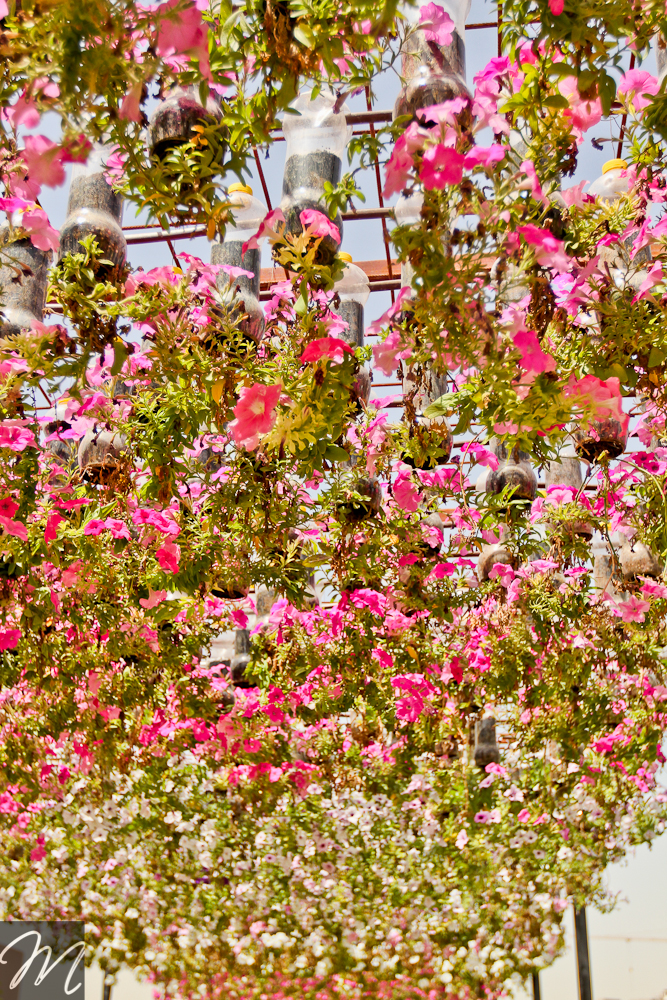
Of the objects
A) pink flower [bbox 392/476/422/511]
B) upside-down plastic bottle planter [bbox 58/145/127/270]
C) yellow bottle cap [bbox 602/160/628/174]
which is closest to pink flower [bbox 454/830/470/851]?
pink flower [bbox 392/476/422/511]

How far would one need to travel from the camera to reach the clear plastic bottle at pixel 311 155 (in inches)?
93.2

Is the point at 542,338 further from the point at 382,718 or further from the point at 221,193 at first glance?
the point at 382,718

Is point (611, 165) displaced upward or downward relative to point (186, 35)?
upward

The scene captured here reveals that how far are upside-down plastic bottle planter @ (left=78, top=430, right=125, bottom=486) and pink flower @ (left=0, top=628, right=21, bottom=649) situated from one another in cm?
135

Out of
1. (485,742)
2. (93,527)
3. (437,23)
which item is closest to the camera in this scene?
(437,23)

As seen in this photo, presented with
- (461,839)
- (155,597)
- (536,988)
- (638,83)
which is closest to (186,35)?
(638,83)

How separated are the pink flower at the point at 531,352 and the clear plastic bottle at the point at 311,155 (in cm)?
85

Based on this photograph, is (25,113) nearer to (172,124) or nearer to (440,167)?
(172,124)

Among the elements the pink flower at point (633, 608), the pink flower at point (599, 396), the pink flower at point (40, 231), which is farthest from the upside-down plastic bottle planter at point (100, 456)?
the pink flower at point (633, 608)

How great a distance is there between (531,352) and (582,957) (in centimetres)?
764

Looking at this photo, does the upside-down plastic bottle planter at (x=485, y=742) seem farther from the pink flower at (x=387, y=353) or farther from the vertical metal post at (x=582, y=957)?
the pink flower at (x=387, y=353)

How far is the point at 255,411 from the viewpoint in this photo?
1926mm

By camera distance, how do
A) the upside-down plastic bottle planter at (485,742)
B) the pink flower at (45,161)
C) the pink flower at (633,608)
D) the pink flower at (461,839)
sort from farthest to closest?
the pink flower at (461,839)
the upside-down plastic bottle planter at (485,742)
the pink flower at (633,608)
the pink flower at (45,161)

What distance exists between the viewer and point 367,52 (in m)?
1.61
